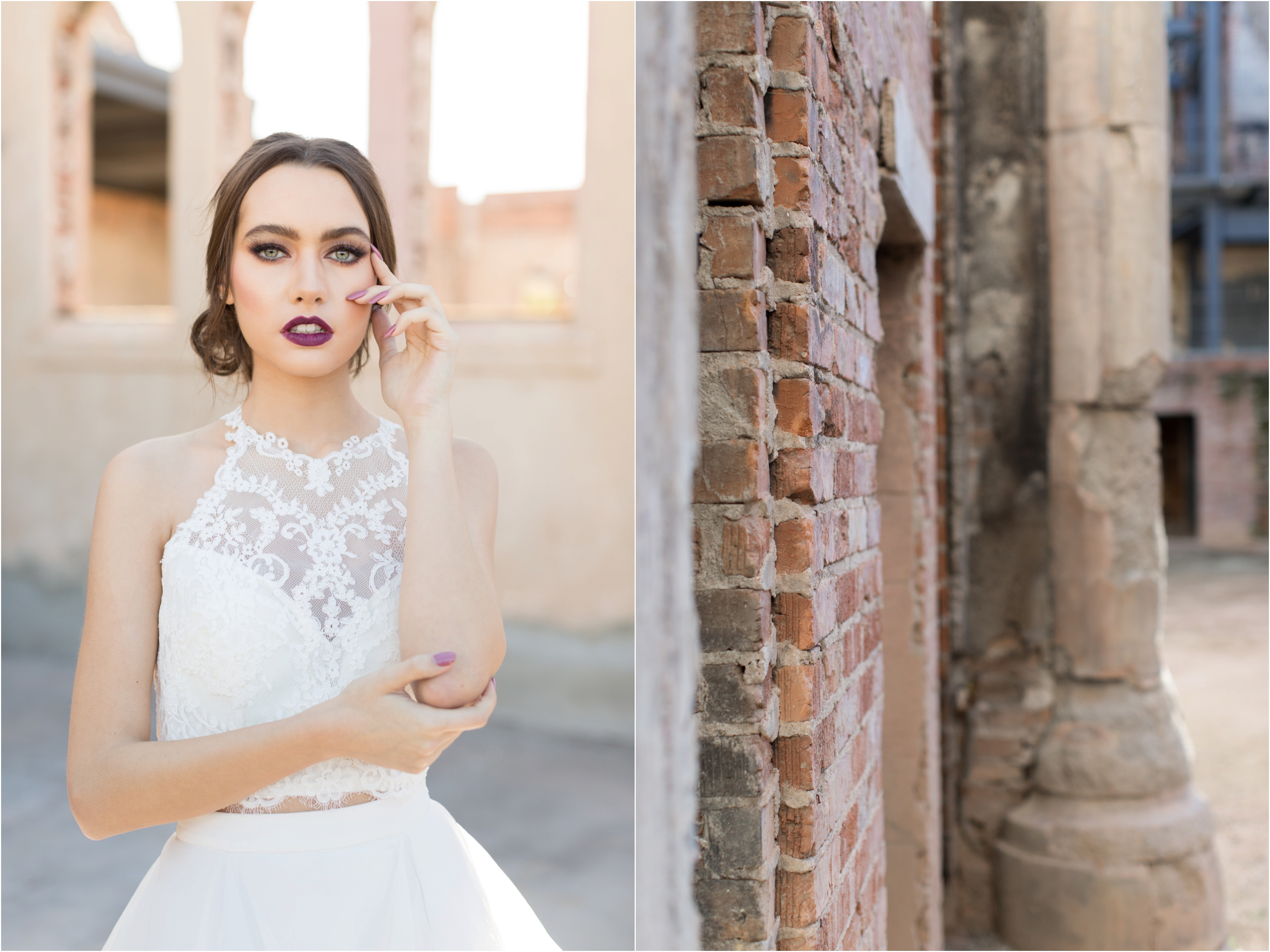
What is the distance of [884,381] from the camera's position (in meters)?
3.02

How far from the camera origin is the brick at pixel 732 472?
1463 millimetres

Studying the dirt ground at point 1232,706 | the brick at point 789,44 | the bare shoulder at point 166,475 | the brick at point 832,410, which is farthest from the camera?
the dirt ground at point 1232,706

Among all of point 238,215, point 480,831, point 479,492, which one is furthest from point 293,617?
point 480,831

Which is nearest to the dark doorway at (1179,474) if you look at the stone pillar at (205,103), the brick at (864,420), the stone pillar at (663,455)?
the stone pillar at (205,103)

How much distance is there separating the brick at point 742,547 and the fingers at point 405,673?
0.49 meters

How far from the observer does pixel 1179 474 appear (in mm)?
16375

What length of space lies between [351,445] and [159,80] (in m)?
10.7

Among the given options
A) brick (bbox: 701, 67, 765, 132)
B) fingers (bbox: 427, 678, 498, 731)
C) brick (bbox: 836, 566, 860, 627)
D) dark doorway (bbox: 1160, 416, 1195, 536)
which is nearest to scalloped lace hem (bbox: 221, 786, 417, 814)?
fingers (bbox: 427, 678, 498, 731)

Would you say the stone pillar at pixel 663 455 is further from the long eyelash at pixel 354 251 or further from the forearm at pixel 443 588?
the long eyelash at pixel 354 251

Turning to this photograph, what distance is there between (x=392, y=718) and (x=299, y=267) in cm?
58

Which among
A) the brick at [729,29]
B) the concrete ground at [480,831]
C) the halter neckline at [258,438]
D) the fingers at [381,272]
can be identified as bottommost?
the concrete ground at [480,831]

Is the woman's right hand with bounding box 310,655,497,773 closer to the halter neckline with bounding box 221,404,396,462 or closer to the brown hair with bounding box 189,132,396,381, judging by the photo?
the halter neckline with bounding box 221,404,396,462

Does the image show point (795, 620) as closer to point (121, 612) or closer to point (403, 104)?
point (121, 612)

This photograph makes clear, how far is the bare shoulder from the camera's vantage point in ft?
4.11
